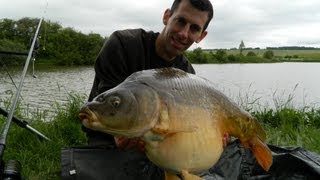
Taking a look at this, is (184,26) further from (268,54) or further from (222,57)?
(268,54)

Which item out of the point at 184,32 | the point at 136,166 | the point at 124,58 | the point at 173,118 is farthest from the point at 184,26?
the point at 173,118

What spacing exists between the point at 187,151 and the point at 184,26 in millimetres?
1294

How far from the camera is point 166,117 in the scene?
1.68m

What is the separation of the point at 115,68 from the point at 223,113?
1.15 meters

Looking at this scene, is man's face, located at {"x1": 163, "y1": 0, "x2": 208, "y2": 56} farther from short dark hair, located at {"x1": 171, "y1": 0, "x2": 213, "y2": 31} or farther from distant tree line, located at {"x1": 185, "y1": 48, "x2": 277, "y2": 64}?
distant tree line, located at {"x1": 185, "y1": 48, "x2": 277, "y2": 64}

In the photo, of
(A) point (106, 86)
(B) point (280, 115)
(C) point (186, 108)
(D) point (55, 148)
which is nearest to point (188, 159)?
(C) point (186, 108)

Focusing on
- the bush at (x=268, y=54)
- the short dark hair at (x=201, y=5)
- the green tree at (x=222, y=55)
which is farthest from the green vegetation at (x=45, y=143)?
the bush at (x=268, y=54)

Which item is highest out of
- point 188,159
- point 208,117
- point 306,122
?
point 208,117

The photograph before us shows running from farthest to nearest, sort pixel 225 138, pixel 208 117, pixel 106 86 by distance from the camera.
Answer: pixel 106 86 < pixel 225 138 < pixel 208 117

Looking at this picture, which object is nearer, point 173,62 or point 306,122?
point 173,62

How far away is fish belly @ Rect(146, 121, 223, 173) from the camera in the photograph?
1.72m

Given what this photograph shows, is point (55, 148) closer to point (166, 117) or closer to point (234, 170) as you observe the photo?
point (234, 170)

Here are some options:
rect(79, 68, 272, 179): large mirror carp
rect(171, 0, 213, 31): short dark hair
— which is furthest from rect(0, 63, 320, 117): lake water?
rect(171, 0, 213, 31): short dark hair

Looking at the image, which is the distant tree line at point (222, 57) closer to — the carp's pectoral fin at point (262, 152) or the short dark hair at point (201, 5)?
the short dark hair at point (201, 5)
